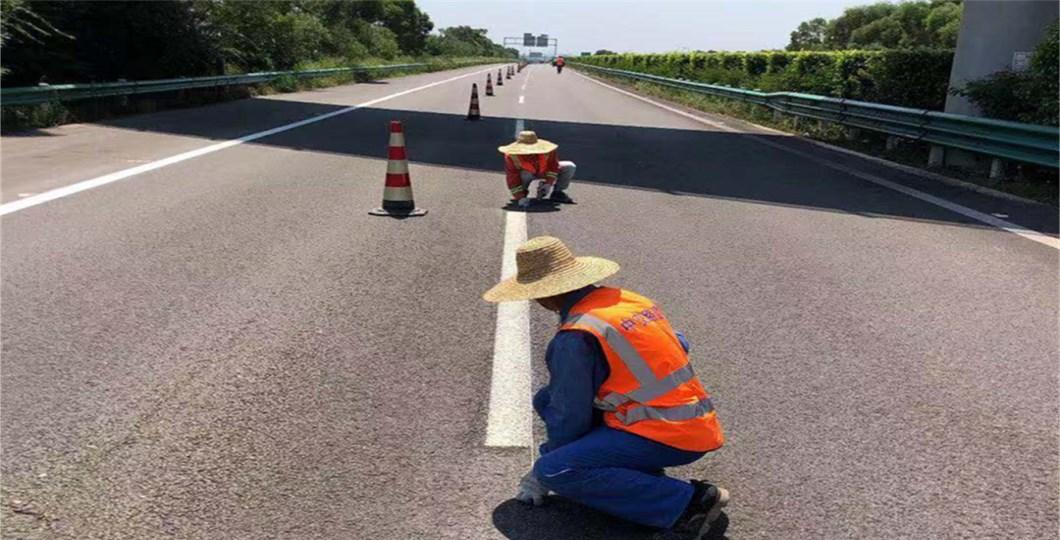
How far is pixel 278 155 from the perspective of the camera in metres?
12.3

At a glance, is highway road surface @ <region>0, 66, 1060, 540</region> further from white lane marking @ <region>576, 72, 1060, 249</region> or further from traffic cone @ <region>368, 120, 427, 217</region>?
traffic cone @ <region>368, 120, 427, 217</region>

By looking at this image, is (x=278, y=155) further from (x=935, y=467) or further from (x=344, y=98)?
(x=344, y=98)

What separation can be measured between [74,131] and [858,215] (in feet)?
41.0

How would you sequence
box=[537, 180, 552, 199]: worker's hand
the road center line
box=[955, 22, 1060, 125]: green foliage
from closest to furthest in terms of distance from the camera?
the road center line
box=[537, 180, 552, 199]: worker's hand
box=[955, 22, 1060, 125]: green foliage

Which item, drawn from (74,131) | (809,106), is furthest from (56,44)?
(809,106)

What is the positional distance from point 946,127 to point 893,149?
244 centimetres

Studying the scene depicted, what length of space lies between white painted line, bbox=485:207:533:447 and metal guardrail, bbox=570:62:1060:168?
7.48 m

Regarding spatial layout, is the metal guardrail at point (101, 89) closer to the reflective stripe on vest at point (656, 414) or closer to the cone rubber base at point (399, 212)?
the cone rubber base at point (399, 212)

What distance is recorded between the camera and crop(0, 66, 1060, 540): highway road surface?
10.3 feet

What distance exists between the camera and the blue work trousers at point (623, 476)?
2914 millimetres

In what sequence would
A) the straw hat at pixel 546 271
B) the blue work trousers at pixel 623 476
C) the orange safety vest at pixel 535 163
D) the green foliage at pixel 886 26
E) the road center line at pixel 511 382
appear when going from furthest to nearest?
the green foliage at pixel 886 26 < the orange safety vest at pixel 535 163 < the road center line at pixel 511 382 < the straw hat at pixel 546 271 < the blue work trousers at pixel 623 476

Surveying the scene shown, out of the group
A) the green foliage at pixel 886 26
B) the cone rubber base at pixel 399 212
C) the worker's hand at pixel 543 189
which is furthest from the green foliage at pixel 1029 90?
the green foliage at pixel 886 26

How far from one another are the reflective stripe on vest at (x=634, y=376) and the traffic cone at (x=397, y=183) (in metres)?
5.59

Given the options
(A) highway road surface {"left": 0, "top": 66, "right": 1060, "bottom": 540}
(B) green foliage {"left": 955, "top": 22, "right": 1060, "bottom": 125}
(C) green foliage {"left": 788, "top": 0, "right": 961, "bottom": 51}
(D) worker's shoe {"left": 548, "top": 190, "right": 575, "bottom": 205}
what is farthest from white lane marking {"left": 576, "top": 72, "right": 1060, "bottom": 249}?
(C) green foliage {"left": 788, "top": 0, "right": 961, "bottom": 51}
